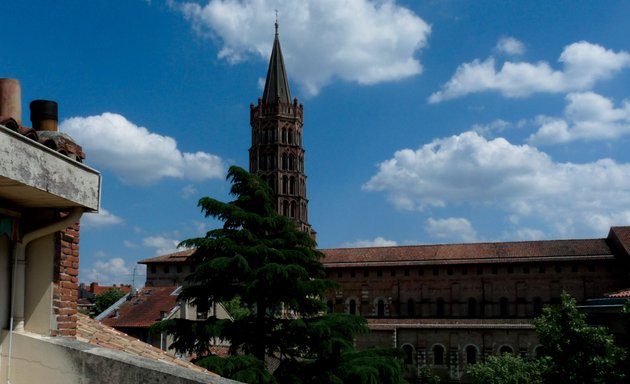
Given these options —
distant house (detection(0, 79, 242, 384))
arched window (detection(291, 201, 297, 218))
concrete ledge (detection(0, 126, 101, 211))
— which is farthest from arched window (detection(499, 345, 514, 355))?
concrete ledge (detection(0, 126, 101, 211))

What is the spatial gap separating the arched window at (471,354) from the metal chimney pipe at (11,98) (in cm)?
4543

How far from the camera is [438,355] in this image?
47.3 m

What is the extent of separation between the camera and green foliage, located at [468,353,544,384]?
103 feet

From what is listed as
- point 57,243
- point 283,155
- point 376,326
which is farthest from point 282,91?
point 57,243

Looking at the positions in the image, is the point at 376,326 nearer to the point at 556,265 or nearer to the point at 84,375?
the point at 556,265

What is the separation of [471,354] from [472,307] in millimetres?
4028

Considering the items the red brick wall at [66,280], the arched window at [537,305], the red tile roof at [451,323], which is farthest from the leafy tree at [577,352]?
the arched window at [537,305]

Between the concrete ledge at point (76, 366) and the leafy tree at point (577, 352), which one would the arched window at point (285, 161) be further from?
the concrete ledge at point (76, 366)

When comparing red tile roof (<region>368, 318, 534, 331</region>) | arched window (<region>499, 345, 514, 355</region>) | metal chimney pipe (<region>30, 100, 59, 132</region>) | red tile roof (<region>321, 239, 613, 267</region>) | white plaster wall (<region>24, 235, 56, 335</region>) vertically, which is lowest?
arched window (<region>499, 345, 514, 355</region>)

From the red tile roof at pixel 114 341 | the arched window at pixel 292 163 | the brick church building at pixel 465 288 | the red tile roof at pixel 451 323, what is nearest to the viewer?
the red tile roof at pixel 114 341

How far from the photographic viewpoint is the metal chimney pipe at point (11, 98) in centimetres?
436

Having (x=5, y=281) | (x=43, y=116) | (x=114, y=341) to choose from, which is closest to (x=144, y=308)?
(x=114, y=341)

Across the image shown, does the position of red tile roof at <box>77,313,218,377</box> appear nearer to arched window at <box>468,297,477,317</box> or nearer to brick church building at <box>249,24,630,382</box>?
brick church building at <box>249,24,630,382</box>

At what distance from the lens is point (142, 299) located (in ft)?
125
